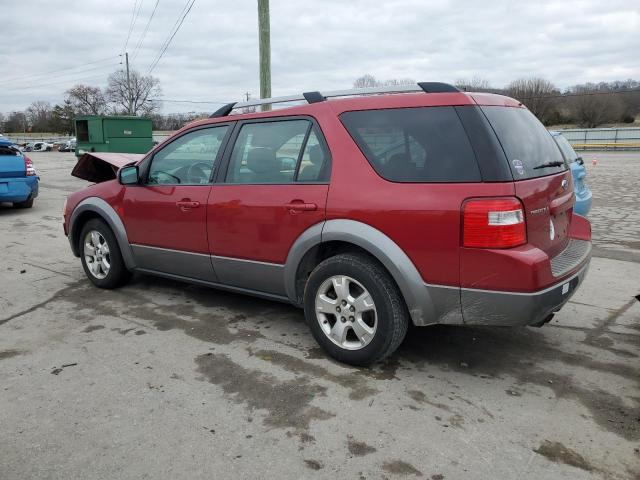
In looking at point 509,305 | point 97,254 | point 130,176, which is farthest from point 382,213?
point 97,254

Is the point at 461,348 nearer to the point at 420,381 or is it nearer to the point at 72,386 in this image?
the point at 420,381

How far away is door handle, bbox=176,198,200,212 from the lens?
4.31 meters

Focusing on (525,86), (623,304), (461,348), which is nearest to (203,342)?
(461,348)

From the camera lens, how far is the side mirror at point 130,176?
189 inches

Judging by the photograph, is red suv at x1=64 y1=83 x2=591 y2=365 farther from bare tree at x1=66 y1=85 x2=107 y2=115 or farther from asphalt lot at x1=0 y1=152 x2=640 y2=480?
bare tree at x1=66 y1=85 x2=107 y2=115

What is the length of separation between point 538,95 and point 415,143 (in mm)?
57876

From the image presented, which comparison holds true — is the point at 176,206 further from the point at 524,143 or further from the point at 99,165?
the point at 524,143

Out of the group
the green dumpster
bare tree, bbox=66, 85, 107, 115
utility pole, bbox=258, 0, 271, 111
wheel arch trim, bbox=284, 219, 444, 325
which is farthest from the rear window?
bare tree, bbox=66, 85, 107, 115

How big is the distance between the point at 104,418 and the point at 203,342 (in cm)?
114

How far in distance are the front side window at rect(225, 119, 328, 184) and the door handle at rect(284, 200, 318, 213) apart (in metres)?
0.17

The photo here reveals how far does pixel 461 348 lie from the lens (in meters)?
3.89

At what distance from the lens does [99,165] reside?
5922mm

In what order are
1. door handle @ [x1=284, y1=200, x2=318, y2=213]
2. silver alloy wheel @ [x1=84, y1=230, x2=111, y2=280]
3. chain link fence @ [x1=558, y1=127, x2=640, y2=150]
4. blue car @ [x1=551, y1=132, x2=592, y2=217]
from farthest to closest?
chain link fence @ [x1=558, y1=127, x2=640, y2=150], blue car @ [x1=551, y1=132, x2=592, y2=217], silver alloy wheel @ [x1=84, y1=230, x2=111, y2=280], door handle @ [x1=284, y1=200, x2=318, y2=213]

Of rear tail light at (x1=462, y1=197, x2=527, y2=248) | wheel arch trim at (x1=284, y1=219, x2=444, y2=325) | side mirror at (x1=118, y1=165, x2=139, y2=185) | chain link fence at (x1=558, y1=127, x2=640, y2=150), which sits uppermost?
chain link fence at (x1=558, y1=127, x2=640, y2=150)
